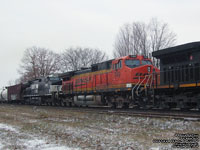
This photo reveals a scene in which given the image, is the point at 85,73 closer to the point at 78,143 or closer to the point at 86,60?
the point at 78,143

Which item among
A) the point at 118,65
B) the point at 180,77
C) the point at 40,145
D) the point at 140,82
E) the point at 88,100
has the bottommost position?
the point at 40,145

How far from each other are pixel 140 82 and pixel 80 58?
5521 cm

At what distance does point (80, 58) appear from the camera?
7138 cm

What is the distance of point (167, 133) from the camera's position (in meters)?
7.65

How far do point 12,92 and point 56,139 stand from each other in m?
36.2

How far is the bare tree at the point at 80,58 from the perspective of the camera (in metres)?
70.4

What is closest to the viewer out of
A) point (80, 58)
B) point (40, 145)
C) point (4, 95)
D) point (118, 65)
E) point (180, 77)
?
point (40, 145)

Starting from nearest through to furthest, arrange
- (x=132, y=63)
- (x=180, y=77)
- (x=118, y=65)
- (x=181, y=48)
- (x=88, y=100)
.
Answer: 1. (x=181, y=48)
2. (x=180, y=77)
3. (x=132, y=63)
4. (x=118, y=65)
5. (x=88, y=100)

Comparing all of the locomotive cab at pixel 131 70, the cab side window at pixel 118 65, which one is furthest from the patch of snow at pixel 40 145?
the cab side window at pixel 118 65

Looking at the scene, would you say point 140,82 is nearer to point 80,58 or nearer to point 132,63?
point 132,63

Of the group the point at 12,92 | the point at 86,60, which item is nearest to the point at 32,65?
the point at 86,60

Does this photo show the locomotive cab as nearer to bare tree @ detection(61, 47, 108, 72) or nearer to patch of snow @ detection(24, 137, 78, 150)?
patch of snow @ detection(24, 137, 78, 150)

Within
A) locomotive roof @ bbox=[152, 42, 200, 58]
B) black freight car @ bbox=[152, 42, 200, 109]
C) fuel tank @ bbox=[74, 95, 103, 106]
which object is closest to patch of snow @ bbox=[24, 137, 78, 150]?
black freight car @ bbox=[152, 42, 200, 109]

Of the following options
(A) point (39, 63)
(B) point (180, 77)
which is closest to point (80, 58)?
(A) point (39, 63)
